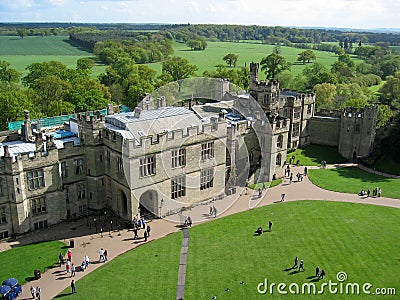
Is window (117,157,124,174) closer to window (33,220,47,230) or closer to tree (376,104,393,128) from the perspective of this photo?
window (33,220,47,230)

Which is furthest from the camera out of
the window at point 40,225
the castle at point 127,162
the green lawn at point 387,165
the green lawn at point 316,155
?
the green lawn at point 316,155

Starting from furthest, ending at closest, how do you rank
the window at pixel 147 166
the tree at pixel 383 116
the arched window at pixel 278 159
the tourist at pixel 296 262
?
the tree at pixel 383 116, the arched window at pixel 278 159, the window at pixel 147 166, the tourist at pixel 296 262

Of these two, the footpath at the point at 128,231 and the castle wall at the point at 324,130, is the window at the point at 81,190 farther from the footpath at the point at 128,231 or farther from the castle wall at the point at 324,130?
the castle wall at the point at 324,130

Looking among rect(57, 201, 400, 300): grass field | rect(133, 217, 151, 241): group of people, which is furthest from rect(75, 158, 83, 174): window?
rect(57, 201, 400, 300): grass field

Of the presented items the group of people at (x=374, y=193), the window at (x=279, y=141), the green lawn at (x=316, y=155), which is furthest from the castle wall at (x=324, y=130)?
the window at (x=279, y=141)

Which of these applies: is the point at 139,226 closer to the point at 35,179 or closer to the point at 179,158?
the point at 179,158
